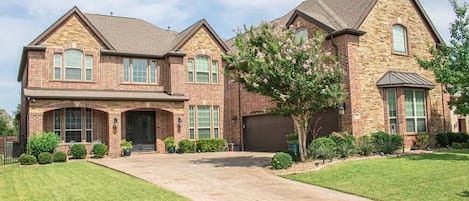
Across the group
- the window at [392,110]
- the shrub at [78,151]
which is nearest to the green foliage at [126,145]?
the shrub at [78,151]

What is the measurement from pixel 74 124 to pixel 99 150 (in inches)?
101

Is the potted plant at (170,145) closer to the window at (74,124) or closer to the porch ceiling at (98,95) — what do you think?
the porch ceiling at (98,95)

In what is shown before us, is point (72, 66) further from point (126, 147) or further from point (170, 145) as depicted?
point (170, 145)

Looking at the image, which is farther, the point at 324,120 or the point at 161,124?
→ the point at 161,124

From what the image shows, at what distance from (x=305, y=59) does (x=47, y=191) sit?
966 centimetres

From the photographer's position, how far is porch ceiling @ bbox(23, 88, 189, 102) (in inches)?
861

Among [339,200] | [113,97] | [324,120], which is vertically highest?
[113,97]

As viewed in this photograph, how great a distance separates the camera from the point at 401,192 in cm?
1009

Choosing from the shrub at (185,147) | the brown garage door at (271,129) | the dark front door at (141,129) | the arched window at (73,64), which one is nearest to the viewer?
the brown garage door at (271,129)

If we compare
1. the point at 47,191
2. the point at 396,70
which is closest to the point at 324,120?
the point at 396,70

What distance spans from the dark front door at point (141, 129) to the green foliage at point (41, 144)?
5.32 meters

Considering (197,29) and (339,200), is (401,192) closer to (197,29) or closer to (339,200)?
(339,200)

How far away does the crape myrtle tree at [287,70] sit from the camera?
15445mm

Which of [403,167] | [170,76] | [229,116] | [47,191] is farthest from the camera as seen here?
[229,116]
